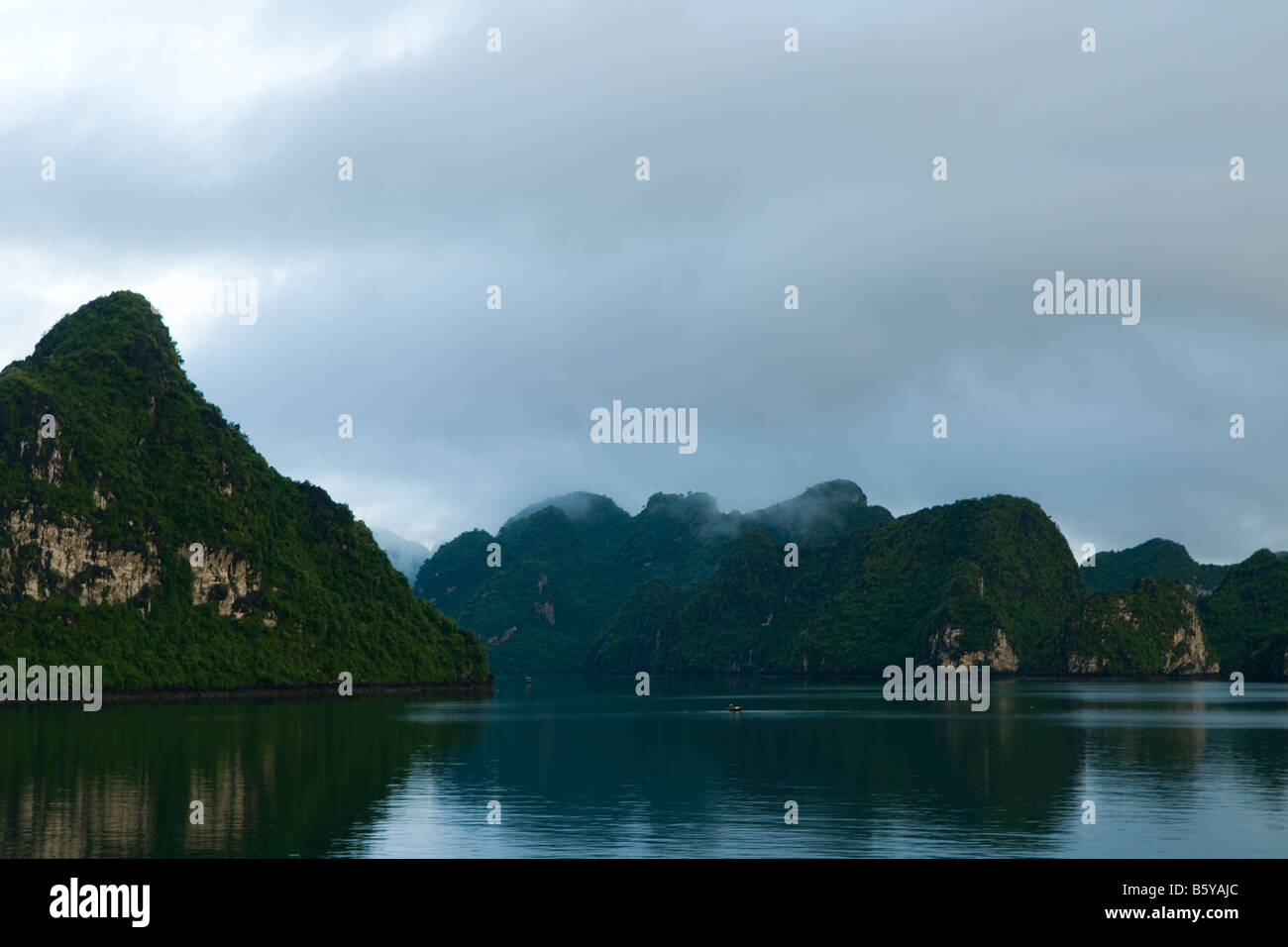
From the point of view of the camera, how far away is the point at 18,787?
74.2m

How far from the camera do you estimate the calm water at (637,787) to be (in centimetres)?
5769

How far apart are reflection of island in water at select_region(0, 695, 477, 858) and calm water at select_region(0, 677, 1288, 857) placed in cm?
26

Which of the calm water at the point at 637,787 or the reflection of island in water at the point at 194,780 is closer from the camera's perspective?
the reflection of island in water at the point at 194,780

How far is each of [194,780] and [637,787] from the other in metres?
26.2

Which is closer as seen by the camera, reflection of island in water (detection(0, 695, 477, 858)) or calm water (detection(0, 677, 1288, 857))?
reflection of island in water (detection(0, 695, 477, 858))

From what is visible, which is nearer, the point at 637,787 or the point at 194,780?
the point at 194,780

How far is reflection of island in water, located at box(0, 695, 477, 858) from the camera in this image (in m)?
56.8

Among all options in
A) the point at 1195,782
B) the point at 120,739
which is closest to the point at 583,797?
the point at 1195,782

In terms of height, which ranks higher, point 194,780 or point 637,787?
point 194,780

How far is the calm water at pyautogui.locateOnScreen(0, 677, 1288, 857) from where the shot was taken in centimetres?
5769

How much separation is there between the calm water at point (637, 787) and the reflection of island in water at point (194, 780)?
0.85ft

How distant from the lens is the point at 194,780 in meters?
78.9
